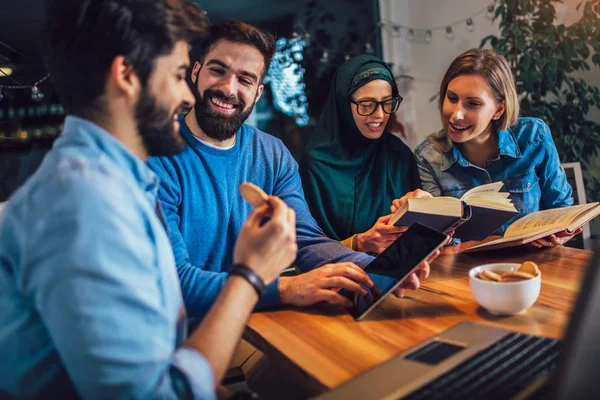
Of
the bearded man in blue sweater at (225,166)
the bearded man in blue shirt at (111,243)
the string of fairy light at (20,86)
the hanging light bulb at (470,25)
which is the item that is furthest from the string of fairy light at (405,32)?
the bearded man in blue shirt at (111,243)

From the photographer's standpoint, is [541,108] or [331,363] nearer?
[331,363]

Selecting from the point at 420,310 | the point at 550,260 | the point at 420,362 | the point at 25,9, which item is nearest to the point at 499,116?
the point at 550,260

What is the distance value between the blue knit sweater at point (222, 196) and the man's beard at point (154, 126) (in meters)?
0.45

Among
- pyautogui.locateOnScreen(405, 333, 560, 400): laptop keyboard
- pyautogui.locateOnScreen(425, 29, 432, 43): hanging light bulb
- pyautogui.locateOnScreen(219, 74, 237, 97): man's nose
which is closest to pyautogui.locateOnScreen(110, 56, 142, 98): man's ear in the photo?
pyautogui.locateOnScreen(405, 333, 560, 400): laptop keyboard

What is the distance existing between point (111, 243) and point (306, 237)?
904 mm

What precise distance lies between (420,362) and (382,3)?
3360 mm

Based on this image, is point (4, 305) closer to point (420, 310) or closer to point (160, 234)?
point (160, 234)

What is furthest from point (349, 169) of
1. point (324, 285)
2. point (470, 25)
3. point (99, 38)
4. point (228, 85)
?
point (470, 25)

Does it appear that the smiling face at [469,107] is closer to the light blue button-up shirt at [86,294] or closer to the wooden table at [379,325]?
the wooden table at [379,325]

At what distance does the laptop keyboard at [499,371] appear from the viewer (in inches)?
27.7

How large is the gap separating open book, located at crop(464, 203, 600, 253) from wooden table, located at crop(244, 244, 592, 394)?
125 millimetres

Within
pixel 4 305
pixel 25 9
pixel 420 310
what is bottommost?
pixel 420 310

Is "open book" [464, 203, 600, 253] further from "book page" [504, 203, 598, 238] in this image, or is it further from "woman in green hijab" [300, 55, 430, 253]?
"woman in green hijab" [300, 55, 430, 253]

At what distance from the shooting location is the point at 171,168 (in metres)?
1.51
